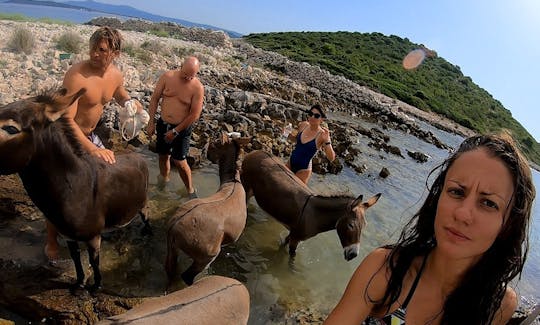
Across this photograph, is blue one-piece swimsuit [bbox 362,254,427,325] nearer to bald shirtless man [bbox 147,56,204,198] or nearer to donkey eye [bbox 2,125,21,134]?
donkey eye [bbox 2,125,21,134]

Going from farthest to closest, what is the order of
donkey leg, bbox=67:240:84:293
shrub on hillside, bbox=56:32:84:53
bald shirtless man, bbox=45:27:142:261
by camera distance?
shrub on hillside, bbox=56:32:84:53 → bald shirtless man, bbox=45:27:142:261 → donkey leg, bbox=67:240:84:293

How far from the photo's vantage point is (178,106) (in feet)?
23.7

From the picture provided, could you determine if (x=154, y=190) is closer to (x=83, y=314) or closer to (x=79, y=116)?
(x=79, y=116)

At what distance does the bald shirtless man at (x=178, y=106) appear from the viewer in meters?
7.07

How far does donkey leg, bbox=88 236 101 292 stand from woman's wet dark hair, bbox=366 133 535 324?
3408 millimetres

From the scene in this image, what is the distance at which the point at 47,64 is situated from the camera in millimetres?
11641

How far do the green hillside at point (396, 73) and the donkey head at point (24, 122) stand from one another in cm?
4080

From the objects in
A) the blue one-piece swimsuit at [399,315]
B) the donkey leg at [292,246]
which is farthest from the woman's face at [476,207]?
the donkey leg at [292,246]

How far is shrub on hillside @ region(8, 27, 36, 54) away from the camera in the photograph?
12625mm

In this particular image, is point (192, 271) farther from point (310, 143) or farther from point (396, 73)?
point (396, 73)

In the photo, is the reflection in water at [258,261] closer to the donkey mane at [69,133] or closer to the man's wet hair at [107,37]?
the donkey mane at [69,133]

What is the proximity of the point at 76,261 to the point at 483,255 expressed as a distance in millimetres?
4156

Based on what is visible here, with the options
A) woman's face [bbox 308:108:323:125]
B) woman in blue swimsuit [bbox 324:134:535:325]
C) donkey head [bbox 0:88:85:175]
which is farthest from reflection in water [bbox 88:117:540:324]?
woman in blue swimsuit [bbox 324:134:535:325]

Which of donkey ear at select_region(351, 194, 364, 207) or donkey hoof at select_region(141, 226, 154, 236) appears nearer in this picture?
donkey ear at select_region(351, 194, 364, 207)
